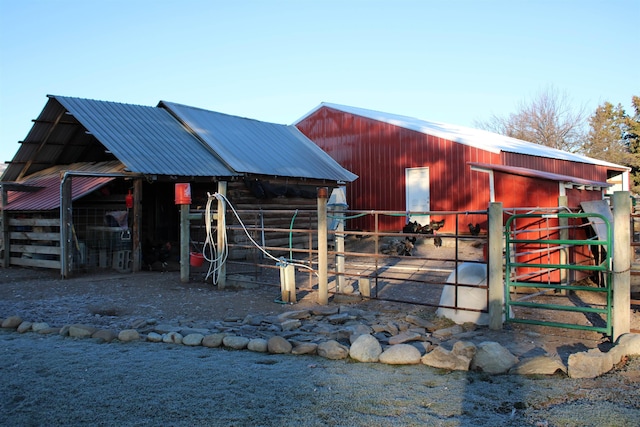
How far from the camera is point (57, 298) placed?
956cm

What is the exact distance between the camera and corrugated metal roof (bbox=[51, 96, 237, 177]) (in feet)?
43.4

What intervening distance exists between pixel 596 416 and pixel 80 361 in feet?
15.7

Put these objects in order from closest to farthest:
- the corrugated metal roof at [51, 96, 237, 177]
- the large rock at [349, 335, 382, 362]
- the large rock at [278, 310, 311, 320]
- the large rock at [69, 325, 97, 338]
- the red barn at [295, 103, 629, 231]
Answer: the large rock at [349, 335, 382, 362] → the large rock at [69, 325, 97, 338] → the large rock at [278, 310, 311, 320] → the corrugated metal roof at [51, 96, 237, 177] → the red barn at [295, 103, 629, 231]

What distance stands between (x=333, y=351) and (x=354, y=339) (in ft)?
1.83

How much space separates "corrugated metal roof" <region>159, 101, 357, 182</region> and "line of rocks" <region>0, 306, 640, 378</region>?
802 centimetres

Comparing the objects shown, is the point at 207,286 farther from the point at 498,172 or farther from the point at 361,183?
the point at 361,183

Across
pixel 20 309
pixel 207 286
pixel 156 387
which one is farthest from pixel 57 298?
pixel 156 387

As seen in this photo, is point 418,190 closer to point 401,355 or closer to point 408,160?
point 408,160

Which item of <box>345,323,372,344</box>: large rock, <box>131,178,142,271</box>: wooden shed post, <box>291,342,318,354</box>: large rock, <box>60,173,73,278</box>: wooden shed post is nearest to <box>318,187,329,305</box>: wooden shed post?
<box>345,323,372,344</box>: large rock

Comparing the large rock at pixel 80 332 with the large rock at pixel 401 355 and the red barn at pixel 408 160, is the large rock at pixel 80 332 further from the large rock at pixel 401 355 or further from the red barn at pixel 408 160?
the red barn at pixel 408 160

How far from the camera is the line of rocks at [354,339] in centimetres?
520

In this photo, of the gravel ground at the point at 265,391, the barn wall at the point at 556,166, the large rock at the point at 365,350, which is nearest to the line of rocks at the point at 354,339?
the large rock at the point at 365,350

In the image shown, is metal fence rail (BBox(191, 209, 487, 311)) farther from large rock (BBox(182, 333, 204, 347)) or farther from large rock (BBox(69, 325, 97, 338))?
large rock (BBox(69, 325, 97, 338))

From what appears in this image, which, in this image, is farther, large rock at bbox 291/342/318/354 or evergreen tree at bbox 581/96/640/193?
evergreen tree at bbox 581/96/640/193
